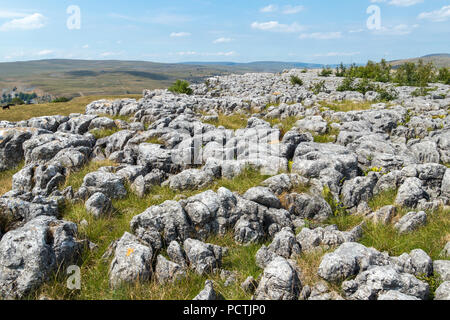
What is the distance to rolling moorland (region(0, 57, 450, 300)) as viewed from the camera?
5.93m

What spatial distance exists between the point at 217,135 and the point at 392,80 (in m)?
51.0

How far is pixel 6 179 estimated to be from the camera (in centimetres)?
1366

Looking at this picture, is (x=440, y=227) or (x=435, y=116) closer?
(x=440, y=227)

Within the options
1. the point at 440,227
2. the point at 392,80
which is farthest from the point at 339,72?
the point at 440,227

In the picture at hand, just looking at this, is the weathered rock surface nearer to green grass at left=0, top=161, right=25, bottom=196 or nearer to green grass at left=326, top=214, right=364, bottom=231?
green grass at left=0, top=161, right=25, bottom=196

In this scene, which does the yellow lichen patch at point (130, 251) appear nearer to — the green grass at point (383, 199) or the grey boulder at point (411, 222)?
the grey boulder at point (411, 222)

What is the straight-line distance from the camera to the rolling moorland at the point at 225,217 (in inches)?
233

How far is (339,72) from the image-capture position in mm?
74438

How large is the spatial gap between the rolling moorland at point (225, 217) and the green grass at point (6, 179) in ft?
0.26

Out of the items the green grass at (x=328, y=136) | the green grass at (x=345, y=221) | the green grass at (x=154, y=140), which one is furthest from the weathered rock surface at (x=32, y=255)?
the green grass at (x=328, y=136)

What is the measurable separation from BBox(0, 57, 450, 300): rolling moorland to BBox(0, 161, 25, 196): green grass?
0.08 m

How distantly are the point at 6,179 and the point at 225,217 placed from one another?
40.8 feet

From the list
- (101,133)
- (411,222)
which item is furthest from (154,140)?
(411,222)
